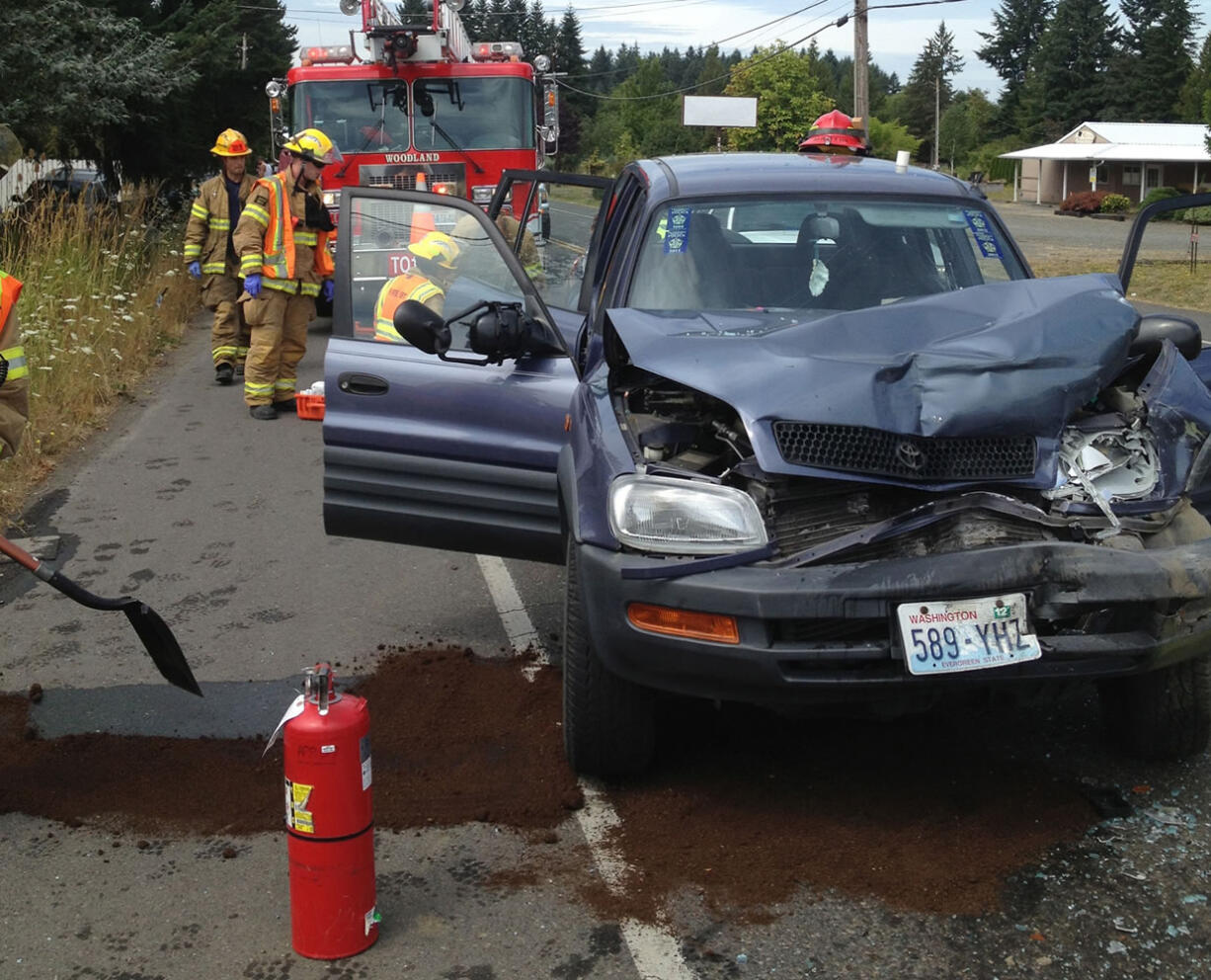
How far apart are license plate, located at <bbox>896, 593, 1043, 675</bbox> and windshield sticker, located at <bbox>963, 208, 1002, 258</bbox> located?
6.81 feet

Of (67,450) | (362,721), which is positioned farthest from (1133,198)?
(362,721)

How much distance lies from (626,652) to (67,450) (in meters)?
7.19

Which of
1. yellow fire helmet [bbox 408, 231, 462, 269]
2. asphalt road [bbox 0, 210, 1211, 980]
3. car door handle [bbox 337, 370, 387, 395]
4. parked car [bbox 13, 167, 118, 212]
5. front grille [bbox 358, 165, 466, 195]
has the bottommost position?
asphalt road [bbox 0, 210, 1211, 980]

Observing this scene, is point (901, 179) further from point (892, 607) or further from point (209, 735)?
point (209, 735)

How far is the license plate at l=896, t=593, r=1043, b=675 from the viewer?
3.55 meters

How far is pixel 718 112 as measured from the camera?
52.5 meters

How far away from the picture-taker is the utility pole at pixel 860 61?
30.4 meters

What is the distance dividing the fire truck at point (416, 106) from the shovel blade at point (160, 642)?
10551 millimetres

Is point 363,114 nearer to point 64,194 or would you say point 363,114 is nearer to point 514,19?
point 64,194

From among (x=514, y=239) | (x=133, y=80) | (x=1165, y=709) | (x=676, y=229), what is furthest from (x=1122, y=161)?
(x=1165, y=709)

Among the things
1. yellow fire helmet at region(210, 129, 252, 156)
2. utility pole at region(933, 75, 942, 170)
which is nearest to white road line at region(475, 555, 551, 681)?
yellow fire helmet at region(210, 129, 252, 156)

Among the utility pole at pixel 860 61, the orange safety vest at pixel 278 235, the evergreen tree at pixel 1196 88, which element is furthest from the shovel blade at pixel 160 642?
the evergreen tree at pixel 1196 88

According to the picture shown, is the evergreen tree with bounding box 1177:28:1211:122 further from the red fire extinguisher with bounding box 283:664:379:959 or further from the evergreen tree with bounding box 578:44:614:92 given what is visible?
the red fire extinguisher with bounding box 283:664:379:959

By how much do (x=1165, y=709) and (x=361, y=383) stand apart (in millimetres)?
2944
